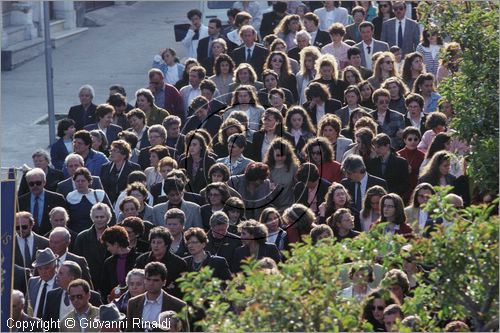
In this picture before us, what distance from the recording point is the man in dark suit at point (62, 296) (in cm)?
1283

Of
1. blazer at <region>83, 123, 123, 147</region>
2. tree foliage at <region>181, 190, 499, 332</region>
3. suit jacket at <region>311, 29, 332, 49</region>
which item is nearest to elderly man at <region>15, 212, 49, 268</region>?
blazer at <region>83, 123, 123, 147</region>

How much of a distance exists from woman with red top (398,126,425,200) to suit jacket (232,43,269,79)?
17.1 feet

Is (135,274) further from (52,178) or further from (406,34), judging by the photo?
(406,34)

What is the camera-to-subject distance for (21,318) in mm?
12398

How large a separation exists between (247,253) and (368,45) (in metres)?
8.48

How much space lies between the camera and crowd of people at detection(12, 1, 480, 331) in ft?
42.0

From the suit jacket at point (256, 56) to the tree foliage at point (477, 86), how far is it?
29.6 ft

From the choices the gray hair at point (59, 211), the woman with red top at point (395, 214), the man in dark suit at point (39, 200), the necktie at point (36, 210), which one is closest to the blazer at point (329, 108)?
the man in dark suit at point (39, 200)

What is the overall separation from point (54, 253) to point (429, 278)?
18.1ft

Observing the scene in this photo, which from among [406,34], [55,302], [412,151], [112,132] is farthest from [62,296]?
[406,34]

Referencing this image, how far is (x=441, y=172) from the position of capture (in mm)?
14859

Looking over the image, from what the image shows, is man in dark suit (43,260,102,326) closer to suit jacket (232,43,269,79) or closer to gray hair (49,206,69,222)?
gray hair (49,206,69,222)

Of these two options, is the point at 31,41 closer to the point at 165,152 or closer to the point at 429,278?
the point at 165,152

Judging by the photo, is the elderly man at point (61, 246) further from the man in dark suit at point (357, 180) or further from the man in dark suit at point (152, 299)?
the man in dark suit at point (357, 180)
